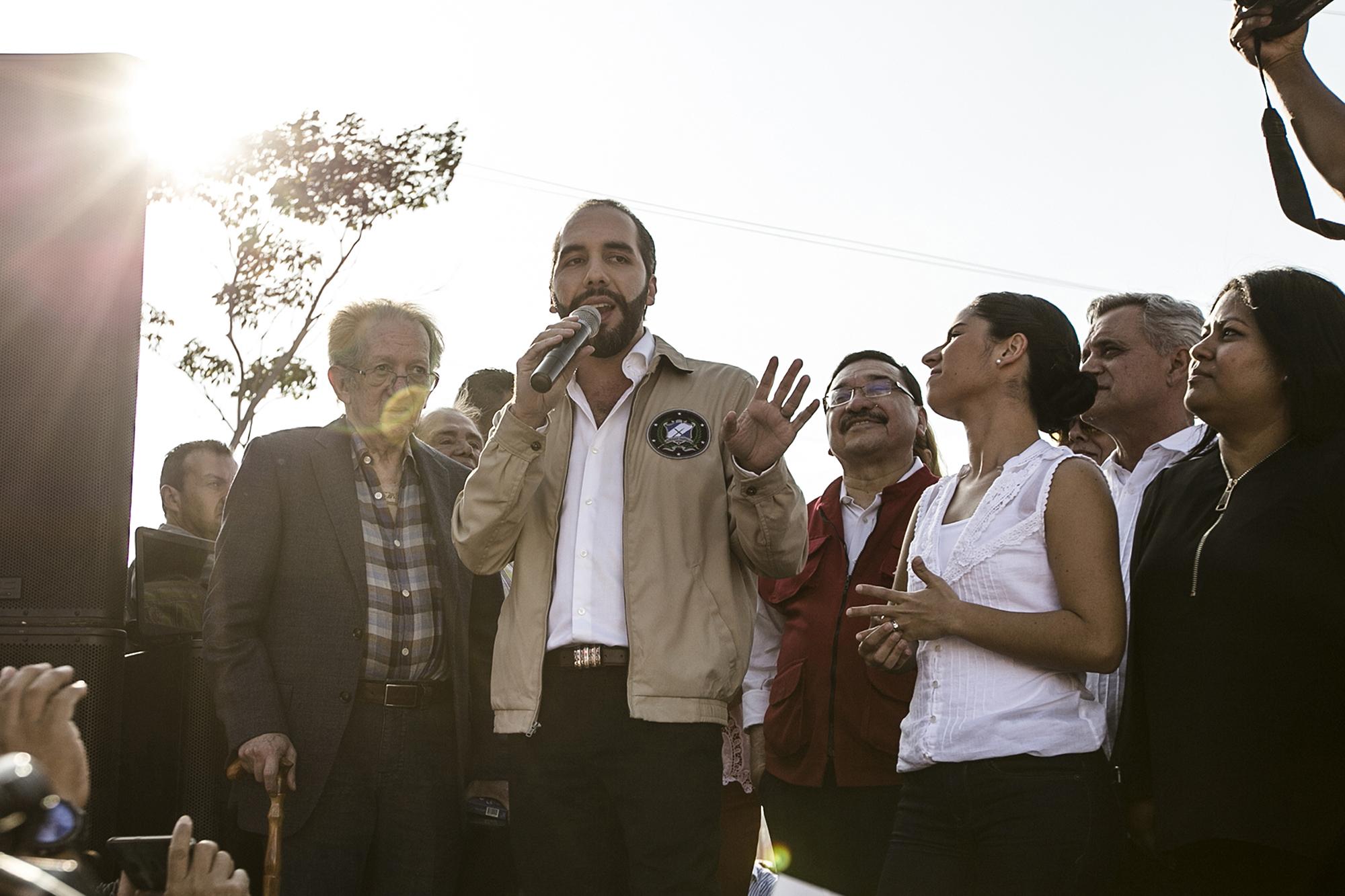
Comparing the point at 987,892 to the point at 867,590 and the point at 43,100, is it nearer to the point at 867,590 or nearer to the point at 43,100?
the point at 867,590

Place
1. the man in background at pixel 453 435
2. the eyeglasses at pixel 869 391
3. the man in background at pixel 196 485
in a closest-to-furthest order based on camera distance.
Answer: the eyeglasses at pixel 869 391 → the man in background at pixel 453 435 → the man in background at pixel 196 485

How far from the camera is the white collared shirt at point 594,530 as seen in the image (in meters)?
3.02

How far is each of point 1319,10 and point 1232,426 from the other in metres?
0.87

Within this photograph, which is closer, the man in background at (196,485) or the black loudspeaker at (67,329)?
the black loudspeaker at (67,329)

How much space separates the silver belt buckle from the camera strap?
159 cm

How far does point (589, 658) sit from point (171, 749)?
5.70 feet

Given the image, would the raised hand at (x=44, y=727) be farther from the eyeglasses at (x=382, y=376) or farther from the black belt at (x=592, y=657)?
the eyeglasses at (x=382, y=376)

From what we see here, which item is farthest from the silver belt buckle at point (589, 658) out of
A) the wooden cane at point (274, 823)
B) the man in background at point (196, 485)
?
the man in background at point (196, 485)

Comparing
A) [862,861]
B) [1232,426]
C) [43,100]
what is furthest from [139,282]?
[1232,426]

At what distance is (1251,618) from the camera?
270cm

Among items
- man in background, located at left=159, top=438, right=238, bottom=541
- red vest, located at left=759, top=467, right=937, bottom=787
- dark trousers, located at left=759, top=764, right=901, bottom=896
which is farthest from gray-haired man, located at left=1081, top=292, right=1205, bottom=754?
man in background, located at left=159, top=438, right=238, bottom=541

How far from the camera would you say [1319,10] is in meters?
2.49

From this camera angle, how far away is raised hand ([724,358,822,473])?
2975 millimetres

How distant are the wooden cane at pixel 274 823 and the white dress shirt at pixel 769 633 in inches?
55.3
